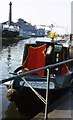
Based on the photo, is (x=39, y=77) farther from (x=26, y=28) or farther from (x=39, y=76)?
(x=26, y=28)

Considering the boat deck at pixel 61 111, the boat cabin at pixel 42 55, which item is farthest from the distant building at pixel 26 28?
the boat deck at pixel 61 111

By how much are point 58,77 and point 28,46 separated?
6.45ft

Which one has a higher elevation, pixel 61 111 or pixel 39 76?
pixel 39 76

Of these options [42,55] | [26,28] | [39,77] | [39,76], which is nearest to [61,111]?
[39,77]

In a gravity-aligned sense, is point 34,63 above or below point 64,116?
above

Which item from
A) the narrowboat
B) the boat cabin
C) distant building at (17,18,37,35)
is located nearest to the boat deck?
the narrowboat

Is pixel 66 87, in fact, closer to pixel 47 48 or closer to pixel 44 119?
pixel 47 48

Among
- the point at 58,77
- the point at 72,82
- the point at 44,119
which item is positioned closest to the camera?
the point at 44,119

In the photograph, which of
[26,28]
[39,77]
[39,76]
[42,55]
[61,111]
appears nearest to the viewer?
[61,111]

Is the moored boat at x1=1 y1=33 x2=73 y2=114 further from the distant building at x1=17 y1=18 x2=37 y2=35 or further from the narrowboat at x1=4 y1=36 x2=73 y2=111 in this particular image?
the distant building at x1=17 y1=18 x2=37 y2=35

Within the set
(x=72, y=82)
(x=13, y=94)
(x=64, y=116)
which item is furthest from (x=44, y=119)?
(x=72, y=82)

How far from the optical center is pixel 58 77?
11.8 metres

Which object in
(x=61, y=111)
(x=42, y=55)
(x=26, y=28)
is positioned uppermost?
(x=26, y=28)

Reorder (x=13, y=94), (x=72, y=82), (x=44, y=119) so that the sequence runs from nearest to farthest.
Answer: (x=44, y=119), (x=13, y=94), (x=72, y=82)
